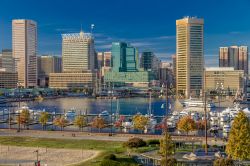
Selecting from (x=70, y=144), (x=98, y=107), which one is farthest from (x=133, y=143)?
(x=98, y=107)

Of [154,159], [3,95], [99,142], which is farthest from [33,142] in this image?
[3,95]

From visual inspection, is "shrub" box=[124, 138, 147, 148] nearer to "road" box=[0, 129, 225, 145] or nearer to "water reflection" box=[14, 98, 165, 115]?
"road" box=[0, 129, 225, 145]

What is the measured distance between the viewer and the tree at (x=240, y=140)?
3688cm

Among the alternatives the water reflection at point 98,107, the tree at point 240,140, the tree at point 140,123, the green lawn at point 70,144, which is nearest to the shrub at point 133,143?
the green lawn at point 70,144

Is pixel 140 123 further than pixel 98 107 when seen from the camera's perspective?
No

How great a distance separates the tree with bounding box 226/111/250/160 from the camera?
121ft

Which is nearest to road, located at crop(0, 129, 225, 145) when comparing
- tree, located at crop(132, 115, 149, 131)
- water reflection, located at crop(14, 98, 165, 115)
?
tree, located at crop(132, 115, 149, 131)

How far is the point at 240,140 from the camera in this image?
121 feet

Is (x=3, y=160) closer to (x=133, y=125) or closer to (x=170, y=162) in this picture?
(x=170, y=162)

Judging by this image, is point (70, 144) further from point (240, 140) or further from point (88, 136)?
point (240, 140)

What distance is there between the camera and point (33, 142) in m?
53.3

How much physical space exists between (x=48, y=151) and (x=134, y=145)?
9.03 metres

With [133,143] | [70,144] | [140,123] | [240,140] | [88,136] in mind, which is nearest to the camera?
[240,140]

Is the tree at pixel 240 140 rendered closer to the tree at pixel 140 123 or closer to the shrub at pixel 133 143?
the shrub at pixel 133 143
